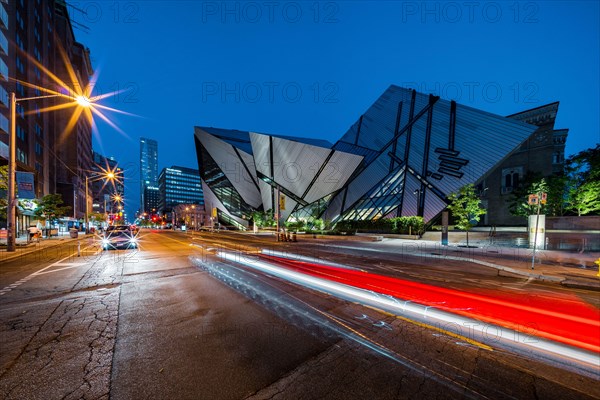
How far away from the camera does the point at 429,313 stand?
5.29 metres

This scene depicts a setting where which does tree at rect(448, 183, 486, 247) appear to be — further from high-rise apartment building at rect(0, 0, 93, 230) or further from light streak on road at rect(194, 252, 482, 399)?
high-rise apartment building at rect(0, 0, 93, 230)

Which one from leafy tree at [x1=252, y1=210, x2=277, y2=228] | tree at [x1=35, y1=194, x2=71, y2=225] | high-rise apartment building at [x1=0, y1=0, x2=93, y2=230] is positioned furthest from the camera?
leafy tree at [x1=252, y1=210, x2=277, y2=228]

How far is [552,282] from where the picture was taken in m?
8.80

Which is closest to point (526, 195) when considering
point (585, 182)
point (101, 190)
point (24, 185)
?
point (585, 182)

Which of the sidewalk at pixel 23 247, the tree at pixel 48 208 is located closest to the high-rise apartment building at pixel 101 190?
the tree at pixel 48 208

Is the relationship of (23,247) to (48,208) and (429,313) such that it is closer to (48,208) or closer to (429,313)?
(48,208)

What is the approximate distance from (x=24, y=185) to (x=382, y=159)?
3740 cm

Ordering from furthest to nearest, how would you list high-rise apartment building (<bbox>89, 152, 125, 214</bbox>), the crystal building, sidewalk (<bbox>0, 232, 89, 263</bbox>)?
1. high-rise apartment building (<bbox>89, 152, 125, 214</bbox>)
2. the crystal building
3. sidewalk (<bbox>0, 232, 89, 263</bbox>)

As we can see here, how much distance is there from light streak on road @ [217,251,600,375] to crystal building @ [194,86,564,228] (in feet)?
88.2

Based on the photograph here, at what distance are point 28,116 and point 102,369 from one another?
6159 cm

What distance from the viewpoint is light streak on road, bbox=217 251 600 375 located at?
12.1 feet

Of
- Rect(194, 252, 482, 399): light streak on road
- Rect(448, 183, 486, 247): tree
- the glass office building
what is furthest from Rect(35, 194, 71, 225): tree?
the glass office building

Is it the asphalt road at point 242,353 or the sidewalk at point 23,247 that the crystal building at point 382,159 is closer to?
the sidewalk at point 23,247

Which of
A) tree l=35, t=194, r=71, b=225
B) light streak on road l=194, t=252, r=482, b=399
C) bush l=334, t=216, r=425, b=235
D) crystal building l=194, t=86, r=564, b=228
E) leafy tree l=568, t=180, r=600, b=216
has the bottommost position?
bush l=334, t=216, r=425, b=235
